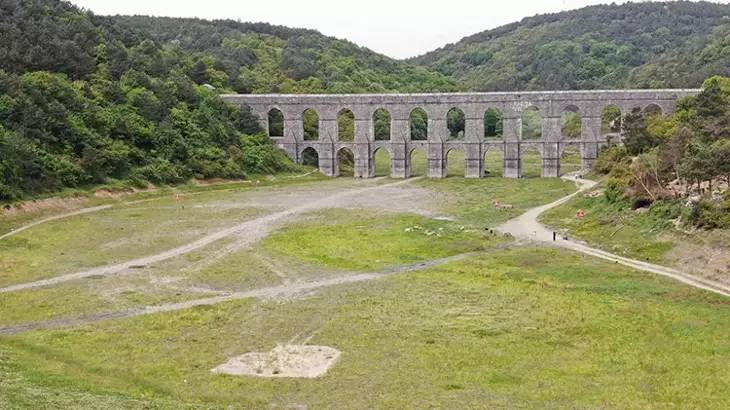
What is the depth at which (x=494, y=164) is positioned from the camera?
118 meters

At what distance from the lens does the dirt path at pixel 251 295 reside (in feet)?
115

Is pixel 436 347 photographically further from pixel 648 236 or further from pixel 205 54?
pixel 205 54

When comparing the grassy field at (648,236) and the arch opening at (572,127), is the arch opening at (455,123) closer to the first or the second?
the arch opening at (572,127)

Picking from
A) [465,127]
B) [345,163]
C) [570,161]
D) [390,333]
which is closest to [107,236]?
[390,333]

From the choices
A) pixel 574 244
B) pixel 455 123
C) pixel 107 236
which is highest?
pixel 455 123

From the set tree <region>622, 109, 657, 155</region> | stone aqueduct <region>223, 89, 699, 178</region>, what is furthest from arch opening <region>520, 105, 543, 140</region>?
tree <region>622, 109, 657, 155</region>

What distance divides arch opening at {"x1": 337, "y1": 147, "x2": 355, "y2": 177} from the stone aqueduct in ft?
9.48

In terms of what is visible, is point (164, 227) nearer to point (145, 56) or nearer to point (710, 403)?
point (710, 403)

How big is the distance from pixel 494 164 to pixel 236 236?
2641 inches

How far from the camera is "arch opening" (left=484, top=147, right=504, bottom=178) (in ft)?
341

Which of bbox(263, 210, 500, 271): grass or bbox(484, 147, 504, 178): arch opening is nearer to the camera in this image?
bbox(263, 210, 500, 271): grass

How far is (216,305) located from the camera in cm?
3847

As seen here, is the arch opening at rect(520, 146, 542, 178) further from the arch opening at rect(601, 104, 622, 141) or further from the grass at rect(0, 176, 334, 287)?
the grass at rect(0, 176, 334, 287)

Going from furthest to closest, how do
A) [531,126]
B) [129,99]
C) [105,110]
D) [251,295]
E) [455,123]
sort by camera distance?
[455,123] → [531,126] → [129,99] → [105,110] → [251,295]
